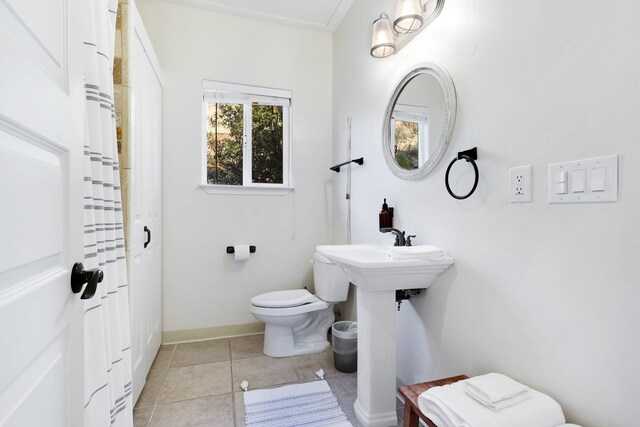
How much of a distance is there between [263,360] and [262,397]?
47 cm

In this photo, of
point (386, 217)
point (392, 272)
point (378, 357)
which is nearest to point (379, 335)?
point (378, 357)

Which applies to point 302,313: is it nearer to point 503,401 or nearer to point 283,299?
point 283,299

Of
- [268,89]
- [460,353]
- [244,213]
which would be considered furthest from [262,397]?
[268,89]

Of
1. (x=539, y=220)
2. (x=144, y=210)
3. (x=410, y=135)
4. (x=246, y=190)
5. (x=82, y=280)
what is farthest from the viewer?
(x=246, y=190)

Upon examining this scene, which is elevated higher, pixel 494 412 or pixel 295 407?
pixel 494 412

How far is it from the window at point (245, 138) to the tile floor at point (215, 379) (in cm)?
130

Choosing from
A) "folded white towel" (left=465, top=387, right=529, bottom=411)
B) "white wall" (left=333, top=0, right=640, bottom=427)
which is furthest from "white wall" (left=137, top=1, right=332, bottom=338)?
"folded white towel" (left=465, top=387, right=529, bottom=411)

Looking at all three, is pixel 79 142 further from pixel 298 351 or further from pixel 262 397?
pixel 298 351

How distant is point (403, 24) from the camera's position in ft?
5.50

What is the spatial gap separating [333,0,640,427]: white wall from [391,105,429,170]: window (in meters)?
0.16

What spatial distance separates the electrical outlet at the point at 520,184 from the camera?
3.59 feet

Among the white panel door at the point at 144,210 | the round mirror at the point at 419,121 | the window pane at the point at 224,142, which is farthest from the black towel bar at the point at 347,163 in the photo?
the white panel door at the point at 144,210

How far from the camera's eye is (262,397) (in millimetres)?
1814

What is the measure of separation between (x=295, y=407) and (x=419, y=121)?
67.1 inches
